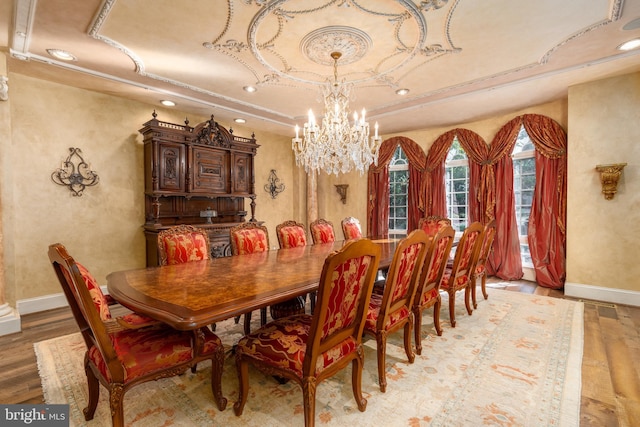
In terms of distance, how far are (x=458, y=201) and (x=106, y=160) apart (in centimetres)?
546

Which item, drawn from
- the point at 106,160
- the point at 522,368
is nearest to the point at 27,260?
the point at 106,160

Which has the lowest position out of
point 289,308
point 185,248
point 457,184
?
point 289,308

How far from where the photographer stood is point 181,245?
255cm

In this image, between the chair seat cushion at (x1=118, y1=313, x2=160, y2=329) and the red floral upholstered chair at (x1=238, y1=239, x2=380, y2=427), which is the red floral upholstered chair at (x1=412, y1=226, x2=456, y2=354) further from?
the chair seat cushion at (x1=118, y1=313, x2=160, y2=329)

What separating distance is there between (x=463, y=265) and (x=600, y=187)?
222 centimetres

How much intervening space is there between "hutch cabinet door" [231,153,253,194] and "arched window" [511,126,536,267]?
4.21 meters

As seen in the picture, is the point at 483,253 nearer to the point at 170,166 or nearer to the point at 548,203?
the point at 548,203

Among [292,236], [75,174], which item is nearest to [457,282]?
[292,236]

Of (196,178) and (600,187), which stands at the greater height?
(196,178)

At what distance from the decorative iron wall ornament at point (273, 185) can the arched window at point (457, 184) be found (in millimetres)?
3170

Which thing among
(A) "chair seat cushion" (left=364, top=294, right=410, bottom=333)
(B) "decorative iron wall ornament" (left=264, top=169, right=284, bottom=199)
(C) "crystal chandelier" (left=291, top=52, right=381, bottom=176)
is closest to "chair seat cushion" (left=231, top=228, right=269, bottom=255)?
(C) "crystal chandelier" (left=291, top=52, right=381, bottom=176)

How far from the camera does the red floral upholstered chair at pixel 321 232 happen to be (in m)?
3.71

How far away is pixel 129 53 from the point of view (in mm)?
2787

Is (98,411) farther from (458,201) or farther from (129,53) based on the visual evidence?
(458,201)
